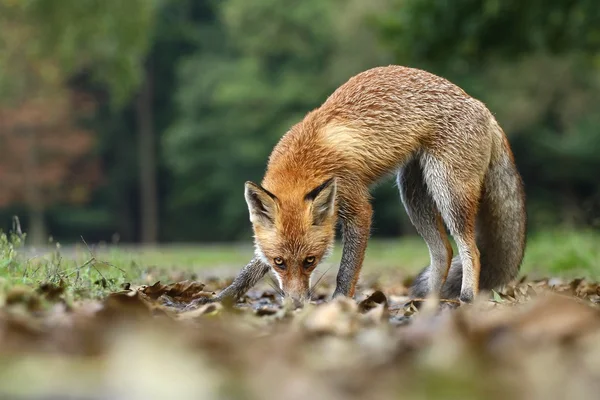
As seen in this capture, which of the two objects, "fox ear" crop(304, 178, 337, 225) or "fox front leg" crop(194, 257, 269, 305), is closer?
"fox ear" crop(304, 178, 337, 225)

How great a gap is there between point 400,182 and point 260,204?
6.00 ft

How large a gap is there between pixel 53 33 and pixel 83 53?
49.7 feet

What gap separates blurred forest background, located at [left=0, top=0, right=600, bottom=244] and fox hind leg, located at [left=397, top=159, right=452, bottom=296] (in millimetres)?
21057

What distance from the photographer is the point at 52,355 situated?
2.55m

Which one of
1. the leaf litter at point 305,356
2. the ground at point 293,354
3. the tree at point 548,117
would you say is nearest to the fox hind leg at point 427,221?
the ground at point 293,354

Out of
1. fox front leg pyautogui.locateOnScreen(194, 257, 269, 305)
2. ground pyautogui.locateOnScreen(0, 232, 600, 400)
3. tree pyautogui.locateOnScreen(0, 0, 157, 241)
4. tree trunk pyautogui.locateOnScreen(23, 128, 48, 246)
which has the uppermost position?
tree pyautogui.locateOnScreen(0, 0, 157, 241)

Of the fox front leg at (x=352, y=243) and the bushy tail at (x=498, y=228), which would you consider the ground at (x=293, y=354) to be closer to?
the fox front leg at (x=352, y=243)

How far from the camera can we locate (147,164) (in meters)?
44.6

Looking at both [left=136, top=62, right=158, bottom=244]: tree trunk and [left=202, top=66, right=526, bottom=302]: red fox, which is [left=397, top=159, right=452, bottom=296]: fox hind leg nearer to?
[left=202, top=66, right=526, bottom=302]: red fox

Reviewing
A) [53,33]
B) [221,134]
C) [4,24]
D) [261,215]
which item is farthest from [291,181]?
[221,134]

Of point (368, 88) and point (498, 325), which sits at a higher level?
point (368, 88)

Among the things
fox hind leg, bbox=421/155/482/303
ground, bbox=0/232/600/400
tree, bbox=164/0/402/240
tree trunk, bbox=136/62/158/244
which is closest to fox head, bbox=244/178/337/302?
fox hind leg, bbox=421/155/482/303

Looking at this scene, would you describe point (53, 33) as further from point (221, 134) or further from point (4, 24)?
point (221, 134)

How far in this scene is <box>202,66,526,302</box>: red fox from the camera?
221 inches
